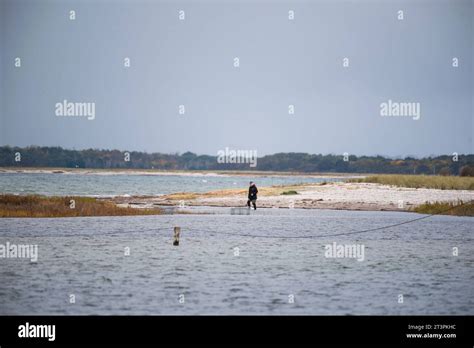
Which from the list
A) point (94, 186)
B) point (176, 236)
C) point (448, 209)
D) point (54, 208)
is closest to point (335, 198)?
point (448, 209)

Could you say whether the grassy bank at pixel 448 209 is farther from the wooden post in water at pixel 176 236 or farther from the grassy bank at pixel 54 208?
the wooden post in water at pixel 176 236

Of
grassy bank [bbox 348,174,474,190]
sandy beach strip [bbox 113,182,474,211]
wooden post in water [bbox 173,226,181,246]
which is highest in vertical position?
grassy bank [bbox 348,174,474,190]

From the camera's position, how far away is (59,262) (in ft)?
101

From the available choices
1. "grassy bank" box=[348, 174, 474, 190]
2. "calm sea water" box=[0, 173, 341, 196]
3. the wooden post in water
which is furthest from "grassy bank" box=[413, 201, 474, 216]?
"calm sea water" box=[0, 173, 341, 196]

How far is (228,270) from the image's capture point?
29453mm

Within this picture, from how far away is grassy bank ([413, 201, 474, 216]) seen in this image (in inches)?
2166

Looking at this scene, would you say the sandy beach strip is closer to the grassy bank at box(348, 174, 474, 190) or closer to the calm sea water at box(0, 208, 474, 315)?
the grassy bank at box(348, 174, 474, 190)

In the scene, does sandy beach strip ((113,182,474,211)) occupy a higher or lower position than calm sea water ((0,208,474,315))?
higher

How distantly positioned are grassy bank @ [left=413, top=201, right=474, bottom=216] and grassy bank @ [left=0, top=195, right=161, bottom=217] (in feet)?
69.7

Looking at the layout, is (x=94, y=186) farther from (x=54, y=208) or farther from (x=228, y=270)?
(x=228, y=270)

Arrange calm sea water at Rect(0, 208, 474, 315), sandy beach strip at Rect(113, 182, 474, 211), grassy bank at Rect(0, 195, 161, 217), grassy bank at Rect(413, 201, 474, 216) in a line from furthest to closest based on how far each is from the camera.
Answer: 1. sandy beach strip at Rect(113, 182, 474, 211)
2. grassy bank at Rect(413, 201, 474, 216)
3. grassy bank at Rect(0, 195, 161, 217)
4. calm sea water at Rect(0, 208, 474, 315)

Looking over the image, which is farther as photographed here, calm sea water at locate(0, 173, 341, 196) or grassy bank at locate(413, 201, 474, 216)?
calm sea water at locate(0, 173, 341, 196)
